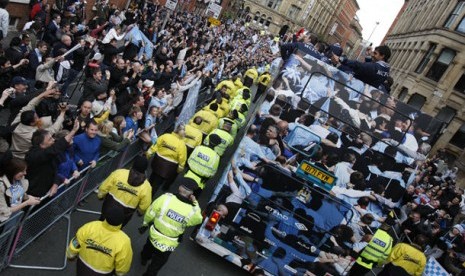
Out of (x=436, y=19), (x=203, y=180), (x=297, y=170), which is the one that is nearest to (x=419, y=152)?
(x=297, y=170)

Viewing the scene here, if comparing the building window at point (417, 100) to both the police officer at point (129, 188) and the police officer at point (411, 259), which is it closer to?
the police officer at point (411, 259)

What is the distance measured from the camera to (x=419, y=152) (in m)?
6.30

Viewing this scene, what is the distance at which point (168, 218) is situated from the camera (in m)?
5.69

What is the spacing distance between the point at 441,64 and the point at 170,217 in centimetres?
3200

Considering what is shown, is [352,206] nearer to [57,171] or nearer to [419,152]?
[419,152]

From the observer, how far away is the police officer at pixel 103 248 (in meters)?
4.63

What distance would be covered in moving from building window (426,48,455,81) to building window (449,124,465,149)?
17.0 ft

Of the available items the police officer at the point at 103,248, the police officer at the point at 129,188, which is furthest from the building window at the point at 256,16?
the police officer at the point at 103,248

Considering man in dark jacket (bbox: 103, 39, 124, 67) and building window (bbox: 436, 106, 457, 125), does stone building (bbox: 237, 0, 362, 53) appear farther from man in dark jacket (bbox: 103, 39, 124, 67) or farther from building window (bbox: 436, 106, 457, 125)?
man in dark jacket (bbox: 103, 39, 124, 67)

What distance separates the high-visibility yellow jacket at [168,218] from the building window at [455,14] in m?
33.1

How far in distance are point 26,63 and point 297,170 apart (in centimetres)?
634

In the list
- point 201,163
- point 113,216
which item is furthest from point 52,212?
point 201,163

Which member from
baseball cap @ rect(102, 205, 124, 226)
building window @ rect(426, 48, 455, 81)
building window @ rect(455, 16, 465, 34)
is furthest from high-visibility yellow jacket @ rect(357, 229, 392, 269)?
building window @ rect(455, 16, 465, 34)

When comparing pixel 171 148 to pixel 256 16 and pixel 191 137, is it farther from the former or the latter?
pixel 256 16
